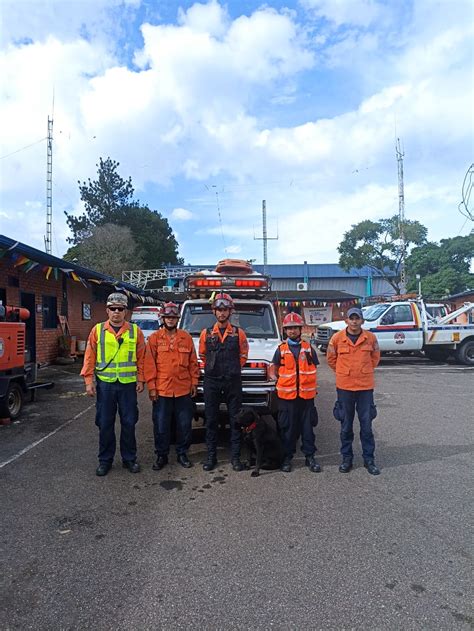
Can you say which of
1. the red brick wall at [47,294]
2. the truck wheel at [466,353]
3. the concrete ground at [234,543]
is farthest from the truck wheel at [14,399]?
the truck wheel at [466,353]

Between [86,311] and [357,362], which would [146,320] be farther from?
[357,362]

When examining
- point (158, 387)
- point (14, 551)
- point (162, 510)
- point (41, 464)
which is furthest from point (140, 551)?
point (41, 464)

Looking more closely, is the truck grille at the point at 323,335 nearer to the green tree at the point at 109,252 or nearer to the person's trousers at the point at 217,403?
the person's trousers at the point at 217,403

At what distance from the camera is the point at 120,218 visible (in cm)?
4694

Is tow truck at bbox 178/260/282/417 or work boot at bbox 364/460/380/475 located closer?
work boot at bbox 364/460/380/475

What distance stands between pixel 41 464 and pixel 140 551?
8.15 ft

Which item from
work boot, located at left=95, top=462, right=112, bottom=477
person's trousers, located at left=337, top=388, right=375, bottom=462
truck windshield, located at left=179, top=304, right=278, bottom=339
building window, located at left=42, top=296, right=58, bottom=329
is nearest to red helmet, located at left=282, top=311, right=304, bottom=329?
person's trousers, located at left=337, top=388, right=375, bottom=462

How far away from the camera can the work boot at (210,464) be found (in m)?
4.94

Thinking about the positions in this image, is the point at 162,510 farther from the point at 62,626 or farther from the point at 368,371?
the point at 368,371

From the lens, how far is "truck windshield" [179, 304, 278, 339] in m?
6.88

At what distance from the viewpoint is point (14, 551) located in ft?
10.7

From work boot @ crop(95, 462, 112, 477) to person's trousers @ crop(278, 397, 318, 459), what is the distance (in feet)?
6.43

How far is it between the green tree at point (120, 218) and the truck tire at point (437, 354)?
33.8m

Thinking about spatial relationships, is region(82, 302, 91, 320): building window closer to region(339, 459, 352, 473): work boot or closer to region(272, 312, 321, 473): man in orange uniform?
region(272, 312, 321, 473): man in orange uniform
